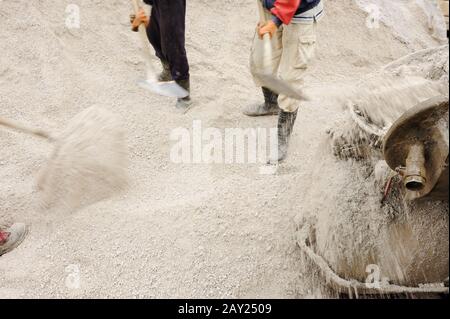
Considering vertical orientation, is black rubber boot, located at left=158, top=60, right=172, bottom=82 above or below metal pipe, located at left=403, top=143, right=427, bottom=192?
below

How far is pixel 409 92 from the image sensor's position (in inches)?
62.2

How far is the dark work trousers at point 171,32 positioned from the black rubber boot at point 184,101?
35 mm

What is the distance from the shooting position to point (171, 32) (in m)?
2.59

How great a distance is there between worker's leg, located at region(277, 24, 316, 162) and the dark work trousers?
2.35 feet

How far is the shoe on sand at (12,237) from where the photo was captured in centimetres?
198

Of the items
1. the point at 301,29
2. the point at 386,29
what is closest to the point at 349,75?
the point at 386,29

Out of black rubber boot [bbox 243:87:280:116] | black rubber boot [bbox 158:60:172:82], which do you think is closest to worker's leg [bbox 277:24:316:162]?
black rubber boot [bbox 243:87:280:116]

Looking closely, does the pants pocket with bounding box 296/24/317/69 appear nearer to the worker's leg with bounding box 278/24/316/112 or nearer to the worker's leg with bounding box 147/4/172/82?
the worker's leg with bounding box 278/24/316/112

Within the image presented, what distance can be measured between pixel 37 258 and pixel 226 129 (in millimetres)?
1454

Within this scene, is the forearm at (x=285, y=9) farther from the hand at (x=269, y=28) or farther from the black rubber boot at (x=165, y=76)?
the black rubber boot at (x=165, y=76)

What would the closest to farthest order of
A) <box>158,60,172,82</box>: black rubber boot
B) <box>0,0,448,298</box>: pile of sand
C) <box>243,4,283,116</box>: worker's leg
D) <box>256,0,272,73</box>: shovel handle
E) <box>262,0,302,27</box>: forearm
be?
1. <box>0,0,448,298</box>: pile of sand
2. <box>262,0,302,27</box>: forearm
3. <box>256,0,272,73</box>: shovel handle
4. <box>243,4,283,116</box>: worker's leg
5. <box>158,60,172,82</box>: black rubber boot

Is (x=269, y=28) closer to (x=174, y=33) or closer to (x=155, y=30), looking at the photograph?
(x=174, y=33)

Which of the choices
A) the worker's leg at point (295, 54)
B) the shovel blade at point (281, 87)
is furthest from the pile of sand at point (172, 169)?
the worker's leg at point (295, 54)

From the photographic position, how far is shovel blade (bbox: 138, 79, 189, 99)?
270 cm
